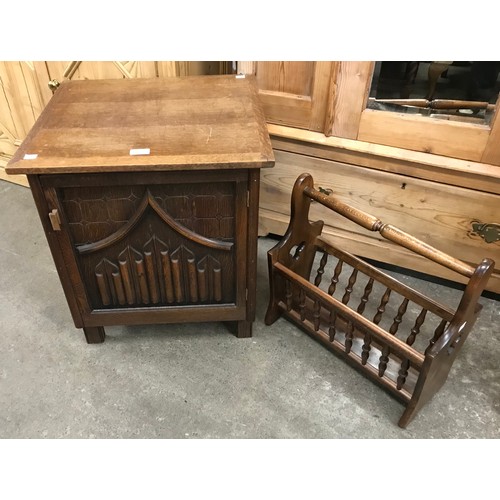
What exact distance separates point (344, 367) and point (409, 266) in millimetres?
521

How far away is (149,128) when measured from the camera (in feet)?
3.91

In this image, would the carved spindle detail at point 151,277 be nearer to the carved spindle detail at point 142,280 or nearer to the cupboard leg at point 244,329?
the carved spindle detail at point 142,280

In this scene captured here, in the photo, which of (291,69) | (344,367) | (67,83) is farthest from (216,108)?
(344,367)

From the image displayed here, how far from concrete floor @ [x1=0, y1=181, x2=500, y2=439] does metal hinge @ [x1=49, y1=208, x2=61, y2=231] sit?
20.6 inches

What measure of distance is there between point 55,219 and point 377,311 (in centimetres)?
98

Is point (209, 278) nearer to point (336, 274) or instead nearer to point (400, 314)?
point (336, 274)

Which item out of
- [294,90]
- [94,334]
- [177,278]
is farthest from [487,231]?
[94,334]

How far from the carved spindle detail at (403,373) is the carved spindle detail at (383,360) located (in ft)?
0.15

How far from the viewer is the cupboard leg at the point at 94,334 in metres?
1.50

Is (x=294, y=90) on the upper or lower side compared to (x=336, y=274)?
upper

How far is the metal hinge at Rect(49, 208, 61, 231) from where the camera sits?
1.14m

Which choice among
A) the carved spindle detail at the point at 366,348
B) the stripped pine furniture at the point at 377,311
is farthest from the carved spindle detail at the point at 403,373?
the carved spindle detail at the point at 366,348

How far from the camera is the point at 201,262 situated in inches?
51.6

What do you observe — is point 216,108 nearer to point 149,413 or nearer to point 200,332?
point 200,332
